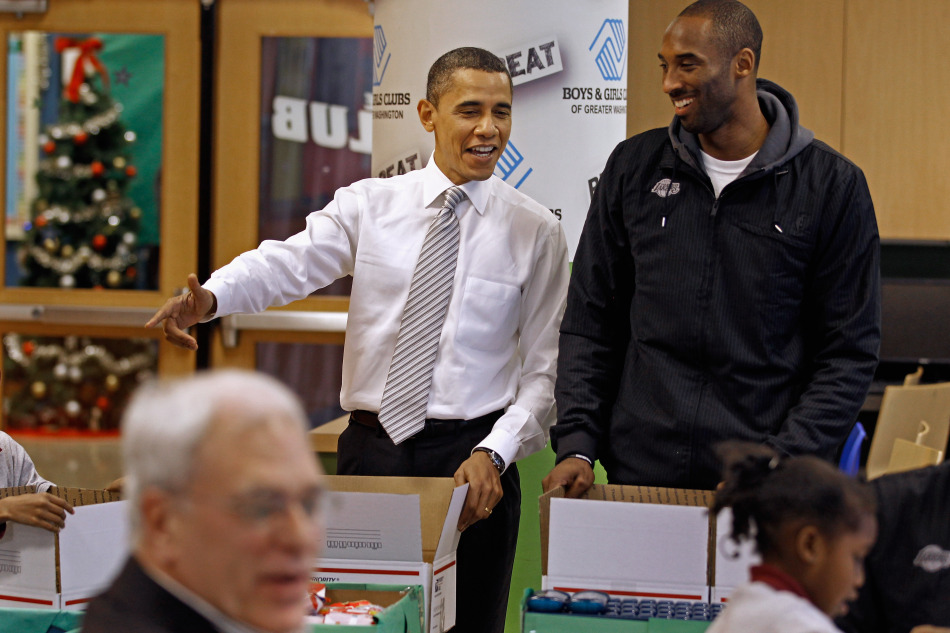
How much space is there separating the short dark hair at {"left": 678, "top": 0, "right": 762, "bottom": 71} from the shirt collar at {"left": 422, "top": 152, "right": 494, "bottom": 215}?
60 centimetres

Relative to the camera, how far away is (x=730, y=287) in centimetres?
199

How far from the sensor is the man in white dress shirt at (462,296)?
→ 2.22 meters

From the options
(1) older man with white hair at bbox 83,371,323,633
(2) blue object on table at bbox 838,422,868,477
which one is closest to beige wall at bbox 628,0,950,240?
(2) blue object on table at bbox 838,422,868,477

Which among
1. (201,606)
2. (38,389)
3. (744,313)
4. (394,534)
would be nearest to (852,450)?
(744,313)

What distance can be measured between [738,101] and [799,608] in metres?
1.22

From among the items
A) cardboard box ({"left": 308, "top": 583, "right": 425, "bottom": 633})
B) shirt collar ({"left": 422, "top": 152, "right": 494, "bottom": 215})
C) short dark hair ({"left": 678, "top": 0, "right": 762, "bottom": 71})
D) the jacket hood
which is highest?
short dark hair ({"left": 678, "top": 0, "right": 762, "bottom": 71})

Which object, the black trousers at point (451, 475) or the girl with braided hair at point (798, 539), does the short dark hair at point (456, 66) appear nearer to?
the black trousers at point (451, 475)

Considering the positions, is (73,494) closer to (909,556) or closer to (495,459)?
(495,459)

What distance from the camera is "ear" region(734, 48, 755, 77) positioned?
6.68ft

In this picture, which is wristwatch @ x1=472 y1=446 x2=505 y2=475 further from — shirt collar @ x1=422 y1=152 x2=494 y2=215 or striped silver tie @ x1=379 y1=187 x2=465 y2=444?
shirt collar @ x1=422 y1=152 x2=494 y2=215

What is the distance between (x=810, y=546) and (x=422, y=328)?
47.2 inches

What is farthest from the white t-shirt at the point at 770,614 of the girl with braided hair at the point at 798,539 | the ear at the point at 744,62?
the ear at the point at 744,62

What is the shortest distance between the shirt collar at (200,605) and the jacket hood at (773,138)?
1.43m

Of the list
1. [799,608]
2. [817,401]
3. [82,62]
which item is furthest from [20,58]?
[799,608]
